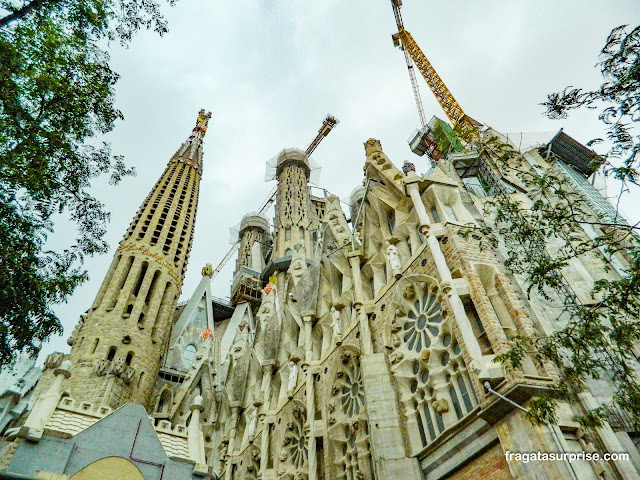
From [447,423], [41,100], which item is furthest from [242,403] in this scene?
[41,100]

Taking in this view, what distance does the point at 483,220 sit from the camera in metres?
11.6

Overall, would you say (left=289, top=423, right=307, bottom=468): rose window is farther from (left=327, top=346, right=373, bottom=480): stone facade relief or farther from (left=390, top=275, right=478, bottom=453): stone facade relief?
(left=390, top=275, right=478, bottom=453): stone facade relief

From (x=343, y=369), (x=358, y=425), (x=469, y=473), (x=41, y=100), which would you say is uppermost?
(x=41, y=100)

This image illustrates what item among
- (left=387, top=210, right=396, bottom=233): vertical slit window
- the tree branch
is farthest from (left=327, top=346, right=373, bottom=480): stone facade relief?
the tree branch

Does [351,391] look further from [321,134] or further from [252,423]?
[321,134]

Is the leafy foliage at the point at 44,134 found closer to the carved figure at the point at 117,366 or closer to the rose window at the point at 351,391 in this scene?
the rose window at the point at 351,391

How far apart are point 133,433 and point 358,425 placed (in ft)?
20.8

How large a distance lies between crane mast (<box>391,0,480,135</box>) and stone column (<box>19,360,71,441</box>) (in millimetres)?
30620

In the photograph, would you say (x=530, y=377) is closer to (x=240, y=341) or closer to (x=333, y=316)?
(x=333, y=316)

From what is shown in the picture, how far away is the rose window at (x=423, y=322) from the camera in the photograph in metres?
10.0

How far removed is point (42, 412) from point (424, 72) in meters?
42.2

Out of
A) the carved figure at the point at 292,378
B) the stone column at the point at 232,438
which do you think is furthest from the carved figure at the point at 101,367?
the carved figure at the point at 292,378

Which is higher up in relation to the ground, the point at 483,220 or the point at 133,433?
the point at 483,220

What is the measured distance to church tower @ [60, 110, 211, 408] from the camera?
2548 centimetres
